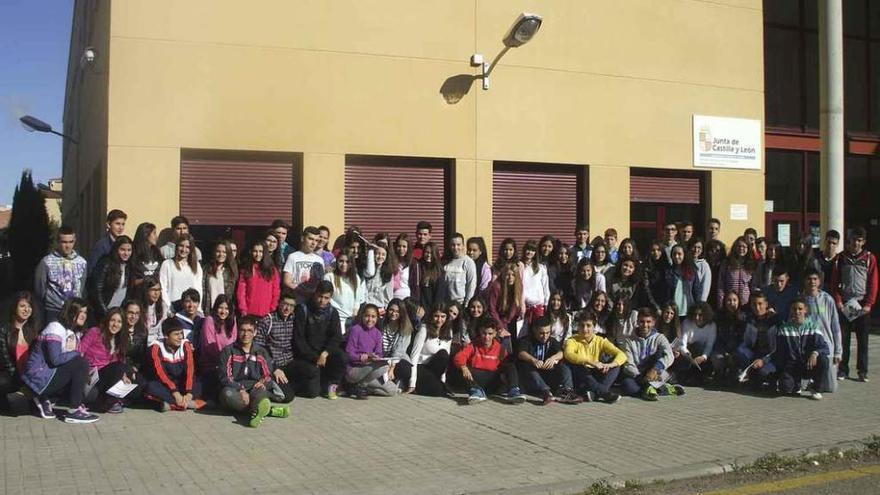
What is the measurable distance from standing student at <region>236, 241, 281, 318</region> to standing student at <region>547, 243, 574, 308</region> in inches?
134

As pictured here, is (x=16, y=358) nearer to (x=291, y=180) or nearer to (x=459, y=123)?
(x=291, y=180)

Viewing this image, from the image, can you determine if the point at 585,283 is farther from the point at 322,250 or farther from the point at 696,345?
the point at 322,250

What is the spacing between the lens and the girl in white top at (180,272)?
8547 millimetres

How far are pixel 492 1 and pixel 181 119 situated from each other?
5096 mm

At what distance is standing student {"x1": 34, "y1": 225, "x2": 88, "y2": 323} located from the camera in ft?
27.2

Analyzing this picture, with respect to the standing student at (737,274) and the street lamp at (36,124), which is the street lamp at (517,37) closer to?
the standing student at (737,274)

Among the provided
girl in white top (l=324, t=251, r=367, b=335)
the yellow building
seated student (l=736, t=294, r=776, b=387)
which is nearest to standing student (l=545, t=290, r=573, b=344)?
seated student (l=736, t=294, r=776, b=387)

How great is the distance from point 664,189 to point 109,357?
9629 mm

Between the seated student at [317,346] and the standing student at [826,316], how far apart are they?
5.46 metres

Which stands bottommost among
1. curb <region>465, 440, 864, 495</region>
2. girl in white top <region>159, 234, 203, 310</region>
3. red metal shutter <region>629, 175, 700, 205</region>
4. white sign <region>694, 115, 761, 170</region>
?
curb <region>465, 440, 864, 495</region>

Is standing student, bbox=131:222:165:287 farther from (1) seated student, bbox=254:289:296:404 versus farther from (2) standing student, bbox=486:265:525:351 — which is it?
(2) standing student, bbox=486:265:525:351

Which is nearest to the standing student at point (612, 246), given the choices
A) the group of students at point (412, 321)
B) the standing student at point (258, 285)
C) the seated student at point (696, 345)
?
the group of students at point (412, 321)

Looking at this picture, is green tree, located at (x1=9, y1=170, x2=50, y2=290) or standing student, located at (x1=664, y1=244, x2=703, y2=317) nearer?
standing student, located at (x1=664, y1=244, x2=703, y2=317)

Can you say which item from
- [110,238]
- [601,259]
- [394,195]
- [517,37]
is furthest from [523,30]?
[110,238]
